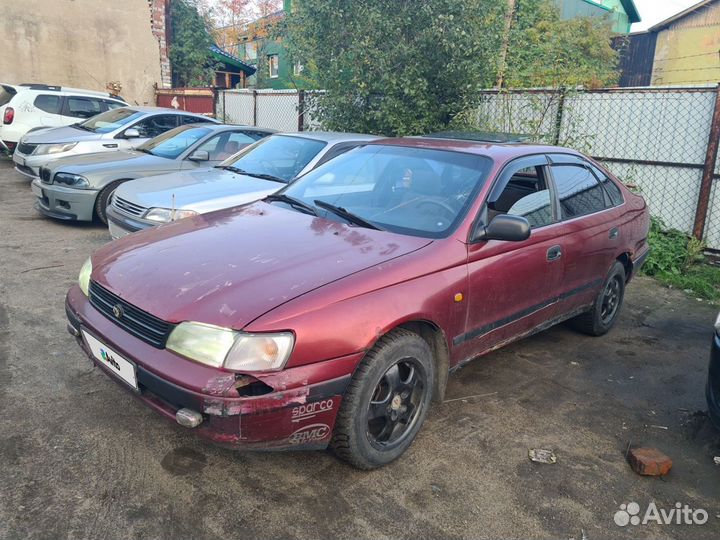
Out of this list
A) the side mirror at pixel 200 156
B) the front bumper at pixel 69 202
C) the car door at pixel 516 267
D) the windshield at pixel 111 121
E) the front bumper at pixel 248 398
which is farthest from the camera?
the windshield at pixel 111 121

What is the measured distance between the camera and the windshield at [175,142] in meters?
7.75

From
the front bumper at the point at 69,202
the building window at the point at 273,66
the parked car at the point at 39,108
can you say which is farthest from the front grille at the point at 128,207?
the building window at the point at 273,66

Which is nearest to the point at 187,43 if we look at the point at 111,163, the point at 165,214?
the point at 111,163

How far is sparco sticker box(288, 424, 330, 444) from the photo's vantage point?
2516 millimetres

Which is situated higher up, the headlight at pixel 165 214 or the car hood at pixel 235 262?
the car hood at pixel 235 262

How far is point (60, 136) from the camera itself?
31.2ft

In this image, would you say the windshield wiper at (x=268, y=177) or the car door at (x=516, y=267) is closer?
the car door at (x=516, y=267)

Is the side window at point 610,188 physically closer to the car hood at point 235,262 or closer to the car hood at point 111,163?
the car hood at point 235,262

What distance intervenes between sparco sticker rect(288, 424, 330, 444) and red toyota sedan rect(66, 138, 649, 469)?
1 cm

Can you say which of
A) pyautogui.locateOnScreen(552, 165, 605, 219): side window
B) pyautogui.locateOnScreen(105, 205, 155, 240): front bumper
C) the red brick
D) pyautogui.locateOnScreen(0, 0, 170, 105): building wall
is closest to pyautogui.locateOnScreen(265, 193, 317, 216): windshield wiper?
pyautogui.locateOnScreen(552, 165, 605, 219): side window

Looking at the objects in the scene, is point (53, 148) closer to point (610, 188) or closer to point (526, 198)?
point (526, 198)

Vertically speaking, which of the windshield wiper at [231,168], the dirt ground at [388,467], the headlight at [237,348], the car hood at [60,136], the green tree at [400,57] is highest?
the green tree at [400,57]

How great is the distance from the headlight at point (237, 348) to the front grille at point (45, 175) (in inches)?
241

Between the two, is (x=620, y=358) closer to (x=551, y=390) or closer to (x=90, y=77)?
(x=551, y=390)
